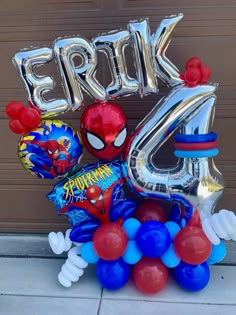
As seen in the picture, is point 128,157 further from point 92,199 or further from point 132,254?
point 132,254

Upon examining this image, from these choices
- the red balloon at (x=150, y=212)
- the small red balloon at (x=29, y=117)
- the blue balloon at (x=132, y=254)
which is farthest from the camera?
the red balloon at (x=150, y=212)

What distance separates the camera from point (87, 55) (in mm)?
2594

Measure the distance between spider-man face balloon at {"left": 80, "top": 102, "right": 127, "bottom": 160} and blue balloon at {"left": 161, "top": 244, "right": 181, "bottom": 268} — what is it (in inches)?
25.7

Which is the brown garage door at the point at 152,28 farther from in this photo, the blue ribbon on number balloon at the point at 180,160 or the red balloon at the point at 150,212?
the red balloon at the point at 150,212

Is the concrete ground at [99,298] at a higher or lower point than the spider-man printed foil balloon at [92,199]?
lower

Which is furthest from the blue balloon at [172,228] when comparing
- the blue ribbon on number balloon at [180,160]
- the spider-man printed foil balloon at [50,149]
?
the spider-man printed foil balloon at [50,149]

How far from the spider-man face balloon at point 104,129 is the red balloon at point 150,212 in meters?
0.42

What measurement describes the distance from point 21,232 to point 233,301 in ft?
5.00

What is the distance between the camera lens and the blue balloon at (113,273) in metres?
2.67

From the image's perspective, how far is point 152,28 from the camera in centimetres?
287

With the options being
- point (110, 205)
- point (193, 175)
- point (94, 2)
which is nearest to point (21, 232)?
point (110, 205)

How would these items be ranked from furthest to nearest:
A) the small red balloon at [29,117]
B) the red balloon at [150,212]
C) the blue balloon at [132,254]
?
the red balloon at [150,212], the blue balloon at [132,254], the small red balloon at [29,117]

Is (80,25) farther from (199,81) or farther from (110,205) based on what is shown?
(110,205)

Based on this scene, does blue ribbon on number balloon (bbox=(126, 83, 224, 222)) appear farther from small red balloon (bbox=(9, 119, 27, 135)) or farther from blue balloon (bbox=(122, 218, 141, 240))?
small red balloon (bbox=(9, 119, 27, 135))
